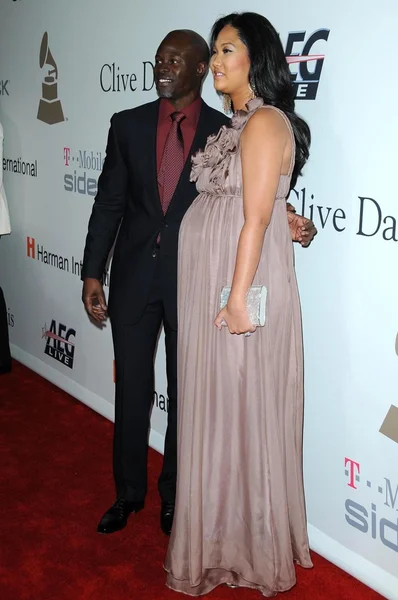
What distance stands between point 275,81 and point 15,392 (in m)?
2.80

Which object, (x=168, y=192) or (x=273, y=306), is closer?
(x=273, y=306)

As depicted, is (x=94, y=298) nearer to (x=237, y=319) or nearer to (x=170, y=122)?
(x=170, y=122)

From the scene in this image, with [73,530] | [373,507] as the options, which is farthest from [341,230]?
[73,530]

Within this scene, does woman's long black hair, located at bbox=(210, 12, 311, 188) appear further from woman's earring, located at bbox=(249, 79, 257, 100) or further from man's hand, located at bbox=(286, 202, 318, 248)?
man's hand, located at bbox=(286, 202, 318, 248)

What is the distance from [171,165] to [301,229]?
496 millimetres

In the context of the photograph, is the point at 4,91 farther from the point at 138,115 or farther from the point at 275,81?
the point at 275,81

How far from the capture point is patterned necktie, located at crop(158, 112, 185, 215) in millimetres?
2664

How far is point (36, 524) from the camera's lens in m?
2.98

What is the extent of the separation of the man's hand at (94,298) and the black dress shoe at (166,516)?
77 centimetres

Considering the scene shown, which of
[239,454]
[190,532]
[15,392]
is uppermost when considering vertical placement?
[239,454]

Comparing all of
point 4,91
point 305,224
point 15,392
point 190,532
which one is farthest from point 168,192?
point 4,91

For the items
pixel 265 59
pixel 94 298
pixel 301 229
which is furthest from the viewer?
pixel 94 298

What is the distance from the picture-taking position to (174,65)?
2.62m

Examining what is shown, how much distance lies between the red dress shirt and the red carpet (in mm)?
1278
